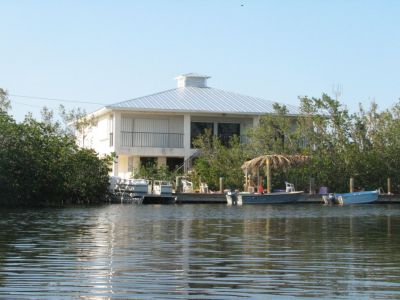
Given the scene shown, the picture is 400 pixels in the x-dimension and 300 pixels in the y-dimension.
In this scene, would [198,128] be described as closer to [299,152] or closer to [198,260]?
[299,152]

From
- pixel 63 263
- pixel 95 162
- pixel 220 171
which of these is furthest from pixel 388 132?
pixel 63 263

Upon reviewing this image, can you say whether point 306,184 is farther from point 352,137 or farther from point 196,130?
point 196,130

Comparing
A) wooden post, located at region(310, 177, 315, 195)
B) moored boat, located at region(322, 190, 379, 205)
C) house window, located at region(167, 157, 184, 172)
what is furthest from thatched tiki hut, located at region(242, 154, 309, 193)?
house window, located at region(167, 157, 184, 172)

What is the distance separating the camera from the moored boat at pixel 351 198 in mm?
53438

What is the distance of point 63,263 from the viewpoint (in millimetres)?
16266

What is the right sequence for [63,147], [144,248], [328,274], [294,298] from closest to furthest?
[294,298]
[328,274]
[144,248]
[63,147]

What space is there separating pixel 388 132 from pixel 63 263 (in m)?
46.0

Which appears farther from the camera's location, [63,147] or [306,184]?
[306,184]

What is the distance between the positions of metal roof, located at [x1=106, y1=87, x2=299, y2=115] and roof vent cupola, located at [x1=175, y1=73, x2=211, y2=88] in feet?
2.75

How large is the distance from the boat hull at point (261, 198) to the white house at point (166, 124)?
8.41m

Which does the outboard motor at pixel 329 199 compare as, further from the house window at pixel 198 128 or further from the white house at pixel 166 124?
the house window at pixel 198 128

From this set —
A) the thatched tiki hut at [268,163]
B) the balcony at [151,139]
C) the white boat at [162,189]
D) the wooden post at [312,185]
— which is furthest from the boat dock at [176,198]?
the wooden post at [312,185]

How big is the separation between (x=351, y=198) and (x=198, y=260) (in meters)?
37.8

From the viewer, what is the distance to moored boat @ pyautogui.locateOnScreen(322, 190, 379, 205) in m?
53.4
